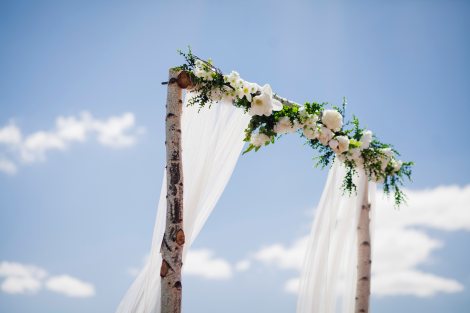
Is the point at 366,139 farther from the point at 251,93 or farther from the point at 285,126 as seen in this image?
the point at 251,93

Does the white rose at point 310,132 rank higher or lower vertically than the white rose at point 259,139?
higher

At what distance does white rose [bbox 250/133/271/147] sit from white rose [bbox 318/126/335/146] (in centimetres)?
58

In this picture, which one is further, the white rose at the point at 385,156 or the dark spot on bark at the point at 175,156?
the white rose at the point at 385,156

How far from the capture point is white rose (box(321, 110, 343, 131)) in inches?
153

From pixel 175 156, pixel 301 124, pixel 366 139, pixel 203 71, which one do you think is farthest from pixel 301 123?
pixel 175 156

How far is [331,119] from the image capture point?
12.8ft

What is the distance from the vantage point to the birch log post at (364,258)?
3969 millimetres

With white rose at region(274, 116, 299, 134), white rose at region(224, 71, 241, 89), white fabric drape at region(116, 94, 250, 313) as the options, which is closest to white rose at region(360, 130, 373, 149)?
white rose at region(274, 116, 299, 134)

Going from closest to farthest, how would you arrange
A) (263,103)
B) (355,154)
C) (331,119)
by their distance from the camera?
1. (263,103)
2. (331,119)
3. (355,154)

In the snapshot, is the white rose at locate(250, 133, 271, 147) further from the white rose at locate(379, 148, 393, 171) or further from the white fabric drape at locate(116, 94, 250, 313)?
the white rose at locate(379, 148, 393, 171)

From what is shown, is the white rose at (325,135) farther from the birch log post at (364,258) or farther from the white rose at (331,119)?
the birch log post at (364,258)

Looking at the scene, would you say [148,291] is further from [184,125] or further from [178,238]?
[184,125]

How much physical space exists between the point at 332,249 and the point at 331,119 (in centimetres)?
125

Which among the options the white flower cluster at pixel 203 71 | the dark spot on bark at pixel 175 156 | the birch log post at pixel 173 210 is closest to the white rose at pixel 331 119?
the white flower cluster at pixel 203 71
